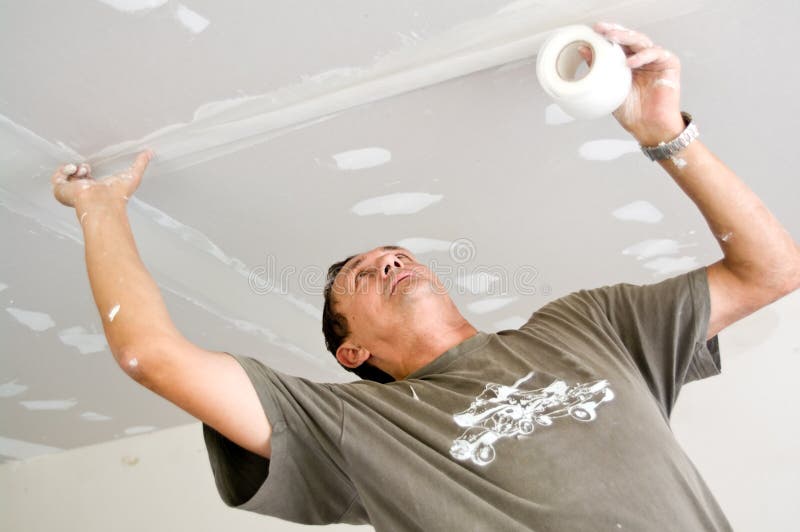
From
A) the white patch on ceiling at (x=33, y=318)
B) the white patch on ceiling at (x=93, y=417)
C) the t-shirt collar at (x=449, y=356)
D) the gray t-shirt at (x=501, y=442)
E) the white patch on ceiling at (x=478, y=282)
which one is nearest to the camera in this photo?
the gray t-shirt at (x=501, y=442)

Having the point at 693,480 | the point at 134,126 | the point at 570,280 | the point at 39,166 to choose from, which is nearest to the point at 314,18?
the point at 134,126

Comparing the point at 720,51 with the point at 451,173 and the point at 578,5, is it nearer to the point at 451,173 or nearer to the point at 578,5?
the point at 578,5

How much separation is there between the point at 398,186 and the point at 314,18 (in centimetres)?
A: 60

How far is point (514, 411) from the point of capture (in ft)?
5.57

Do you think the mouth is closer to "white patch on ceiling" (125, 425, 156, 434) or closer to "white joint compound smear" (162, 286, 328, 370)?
"white joint compound smear" (162, 286, 328, 370)

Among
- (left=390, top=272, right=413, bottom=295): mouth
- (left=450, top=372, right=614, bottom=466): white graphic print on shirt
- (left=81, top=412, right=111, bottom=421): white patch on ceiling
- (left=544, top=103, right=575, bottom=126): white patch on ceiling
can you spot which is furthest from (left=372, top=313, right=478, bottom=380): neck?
(left=81, top=412, right=111, bottom=421): white patch on ceiling

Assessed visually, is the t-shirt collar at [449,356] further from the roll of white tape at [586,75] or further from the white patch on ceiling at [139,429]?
the white patch on ceiling at [139,429]

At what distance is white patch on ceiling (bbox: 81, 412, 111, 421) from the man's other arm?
1.71 metres


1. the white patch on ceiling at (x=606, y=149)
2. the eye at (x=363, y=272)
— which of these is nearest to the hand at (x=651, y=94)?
the white patch on ceiling at (x=606, y=149)

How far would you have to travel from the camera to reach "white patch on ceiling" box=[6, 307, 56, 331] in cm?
256

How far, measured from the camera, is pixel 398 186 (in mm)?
2256

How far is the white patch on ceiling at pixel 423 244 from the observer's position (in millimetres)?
2492

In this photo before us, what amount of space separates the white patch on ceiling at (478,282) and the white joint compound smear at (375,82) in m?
0.87

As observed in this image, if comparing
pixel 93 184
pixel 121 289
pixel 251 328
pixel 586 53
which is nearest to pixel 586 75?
pixel 586 53
